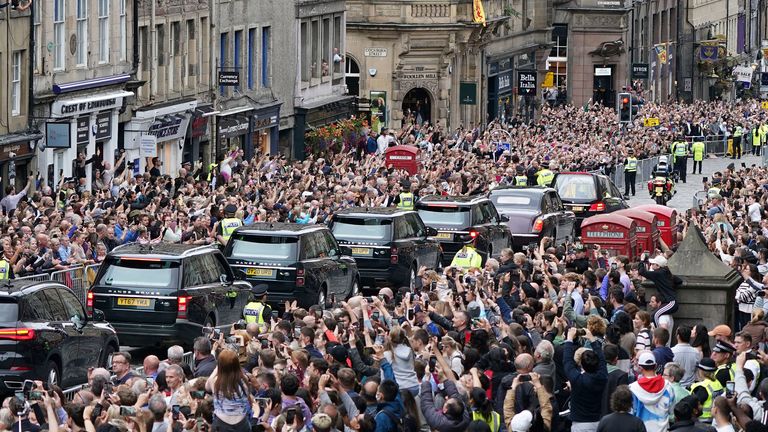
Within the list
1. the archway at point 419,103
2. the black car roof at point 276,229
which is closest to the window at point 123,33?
the black car roof at point 276,229

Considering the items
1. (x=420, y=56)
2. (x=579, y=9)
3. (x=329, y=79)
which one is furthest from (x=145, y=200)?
(x=579, y=9)

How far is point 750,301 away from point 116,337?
7.47 metres

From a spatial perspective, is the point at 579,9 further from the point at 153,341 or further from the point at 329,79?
the point at 153,341

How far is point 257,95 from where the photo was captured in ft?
188

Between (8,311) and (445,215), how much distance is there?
15119 mm

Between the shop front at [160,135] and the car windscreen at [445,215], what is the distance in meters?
11.2

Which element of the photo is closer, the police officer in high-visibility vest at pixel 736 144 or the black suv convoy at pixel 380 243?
the black suv convoy at pixel 380 243

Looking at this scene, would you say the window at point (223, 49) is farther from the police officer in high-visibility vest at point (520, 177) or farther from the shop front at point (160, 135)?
the police officer in high-visibility vest at point (520, 177)

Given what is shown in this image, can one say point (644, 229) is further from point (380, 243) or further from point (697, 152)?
point (697, 152)

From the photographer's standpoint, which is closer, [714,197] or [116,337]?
[116,337]

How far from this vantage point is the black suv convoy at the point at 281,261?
28.5 m

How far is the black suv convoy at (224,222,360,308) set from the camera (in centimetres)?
2845

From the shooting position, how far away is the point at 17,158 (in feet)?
131

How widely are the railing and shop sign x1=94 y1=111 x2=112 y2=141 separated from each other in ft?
53.4
